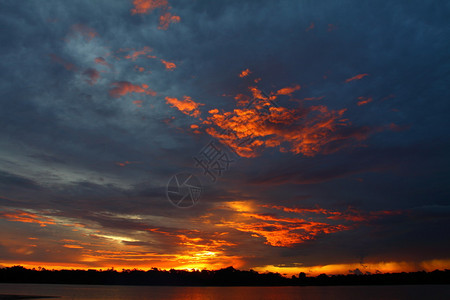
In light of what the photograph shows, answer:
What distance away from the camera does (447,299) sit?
14175 centimetres

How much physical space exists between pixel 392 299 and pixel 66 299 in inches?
5491

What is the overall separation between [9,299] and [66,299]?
2594 cm

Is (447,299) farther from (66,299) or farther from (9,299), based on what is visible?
(9,299)

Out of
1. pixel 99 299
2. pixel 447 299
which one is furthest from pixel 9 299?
pixel 447 299

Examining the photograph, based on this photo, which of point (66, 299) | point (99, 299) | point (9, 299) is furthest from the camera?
point (99, 299)

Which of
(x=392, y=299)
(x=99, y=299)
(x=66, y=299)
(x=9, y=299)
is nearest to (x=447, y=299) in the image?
(x=392, y=299)

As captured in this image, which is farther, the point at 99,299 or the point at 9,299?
the point at 99,299

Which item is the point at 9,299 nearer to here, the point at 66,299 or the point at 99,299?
the point at 66,299

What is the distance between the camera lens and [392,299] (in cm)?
14850

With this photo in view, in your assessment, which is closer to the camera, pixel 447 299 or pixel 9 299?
pixel 9 299

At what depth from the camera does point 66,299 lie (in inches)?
5315

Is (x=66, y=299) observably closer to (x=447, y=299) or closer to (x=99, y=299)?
(x=99, y=299)

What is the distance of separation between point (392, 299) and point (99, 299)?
129 meters

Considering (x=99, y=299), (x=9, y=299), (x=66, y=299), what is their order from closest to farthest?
(x=9, y=299), (x=66, y=299), (x=99, y=299)
